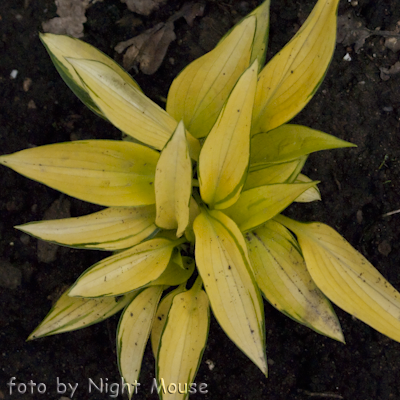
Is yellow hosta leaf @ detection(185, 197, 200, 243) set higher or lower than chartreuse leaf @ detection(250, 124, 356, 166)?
lower

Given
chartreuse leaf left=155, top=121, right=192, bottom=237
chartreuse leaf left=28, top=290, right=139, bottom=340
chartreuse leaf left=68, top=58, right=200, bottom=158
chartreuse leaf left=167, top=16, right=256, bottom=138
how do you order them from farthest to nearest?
chartreuse leaf left=28, top=290, right=139, bottom=340 < chartreuse leaf left=167, top=16, right=256, bottom=138 < chartreuse leaf left=68, top=58, right=200, bottom=158 < chartreuse leaf left=155, top=121, right=192, bottom=237

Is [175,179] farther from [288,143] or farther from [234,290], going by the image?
[288,143]

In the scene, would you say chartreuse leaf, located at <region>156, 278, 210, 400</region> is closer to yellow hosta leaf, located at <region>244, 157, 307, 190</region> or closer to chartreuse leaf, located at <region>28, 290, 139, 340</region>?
chartreuse leaf, located at <region>28, 290, 139, 340</region>

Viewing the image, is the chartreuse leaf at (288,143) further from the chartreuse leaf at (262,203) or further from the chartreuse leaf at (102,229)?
the chartreuse leaf at (102,229)

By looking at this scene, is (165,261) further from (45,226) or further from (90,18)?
(90,18)

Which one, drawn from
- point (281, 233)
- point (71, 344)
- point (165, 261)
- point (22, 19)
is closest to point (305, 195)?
point (281, 233)

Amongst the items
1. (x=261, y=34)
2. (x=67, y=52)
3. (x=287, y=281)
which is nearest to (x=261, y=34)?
(x=261, y=34)

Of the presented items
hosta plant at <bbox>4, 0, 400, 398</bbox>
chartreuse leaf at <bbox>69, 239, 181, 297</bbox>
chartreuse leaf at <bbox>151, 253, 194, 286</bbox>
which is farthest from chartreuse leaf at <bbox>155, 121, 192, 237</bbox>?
chartreuse leaf at <bbox>151, 253, 194, 286</bbox>
